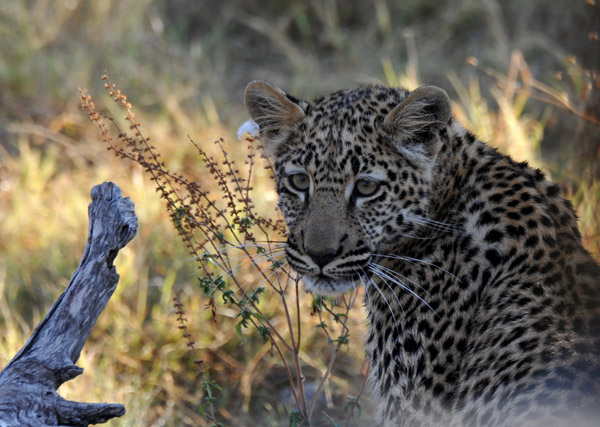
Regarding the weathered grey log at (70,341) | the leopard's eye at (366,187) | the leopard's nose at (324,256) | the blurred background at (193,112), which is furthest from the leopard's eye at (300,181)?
the blurred background at (193,112)

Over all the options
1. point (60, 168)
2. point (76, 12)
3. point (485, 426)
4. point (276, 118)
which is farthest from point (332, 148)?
point (76, 12)

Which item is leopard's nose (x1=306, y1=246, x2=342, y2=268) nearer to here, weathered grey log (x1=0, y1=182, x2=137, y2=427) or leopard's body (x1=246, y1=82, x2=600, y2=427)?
leopard's body (x1=246, y1=82, x2=600, y2=427)

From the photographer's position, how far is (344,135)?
5.13 meters

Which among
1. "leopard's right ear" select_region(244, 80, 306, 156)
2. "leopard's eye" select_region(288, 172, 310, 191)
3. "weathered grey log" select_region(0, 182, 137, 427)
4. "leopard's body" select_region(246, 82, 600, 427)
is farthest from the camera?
"leopard's right ear" select_region(244, 80, 306, 156)

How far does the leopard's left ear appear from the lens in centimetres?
504

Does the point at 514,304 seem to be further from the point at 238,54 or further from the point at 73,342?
the point at 238,54

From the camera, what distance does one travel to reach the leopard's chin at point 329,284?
201 inches

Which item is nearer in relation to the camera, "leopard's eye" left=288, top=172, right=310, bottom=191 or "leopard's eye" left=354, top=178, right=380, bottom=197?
"leopard's eye" left=354, top=178, right=380, bottom=197

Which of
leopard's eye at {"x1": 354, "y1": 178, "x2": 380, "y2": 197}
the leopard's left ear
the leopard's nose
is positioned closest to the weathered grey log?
the leopard's nose

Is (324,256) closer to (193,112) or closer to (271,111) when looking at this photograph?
(271,111)

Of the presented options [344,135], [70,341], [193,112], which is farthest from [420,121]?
[193,112]

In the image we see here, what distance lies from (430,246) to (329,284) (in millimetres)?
601

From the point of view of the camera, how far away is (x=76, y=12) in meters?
12.4

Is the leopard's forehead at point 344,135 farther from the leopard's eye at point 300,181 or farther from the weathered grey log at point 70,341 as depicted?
the weathered grey log at point 70,341
